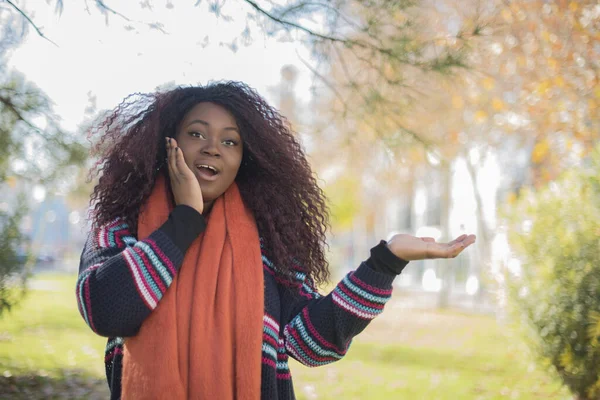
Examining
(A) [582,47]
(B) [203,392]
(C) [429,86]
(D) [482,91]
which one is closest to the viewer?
(B) [203,392]

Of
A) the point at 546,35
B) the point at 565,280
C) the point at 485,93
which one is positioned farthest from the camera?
the point at 485,93

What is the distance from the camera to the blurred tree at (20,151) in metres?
4.20

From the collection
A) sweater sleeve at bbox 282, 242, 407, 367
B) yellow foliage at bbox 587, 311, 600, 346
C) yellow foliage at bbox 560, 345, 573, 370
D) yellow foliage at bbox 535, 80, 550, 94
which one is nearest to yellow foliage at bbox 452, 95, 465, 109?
yellow foliage at bbox 535, 80, 550, 94

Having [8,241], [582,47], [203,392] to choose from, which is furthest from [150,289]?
[582,47]

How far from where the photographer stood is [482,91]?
9.02 metres

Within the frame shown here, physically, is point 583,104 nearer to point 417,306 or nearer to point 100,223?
point 100,223

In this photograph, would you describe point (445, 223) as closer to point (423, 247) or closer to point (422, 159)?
point (422, 159)

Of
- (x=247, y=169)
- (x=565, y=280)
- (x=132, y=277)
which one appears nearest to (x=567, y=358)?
(x=565, y=280)

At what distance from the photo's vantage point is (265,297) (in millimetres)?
1938

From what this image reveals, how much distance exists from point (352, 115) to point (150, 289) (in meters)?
3.19

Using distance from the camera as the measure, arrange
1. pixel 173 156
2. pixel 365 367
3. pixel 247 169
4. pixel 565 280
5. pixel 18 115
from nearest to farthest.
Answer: pixel 173 156, pixel 247 169, pixel 18 115, pixel 565 280, pixel 365 367

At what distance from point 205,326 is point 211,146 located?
1.83ft

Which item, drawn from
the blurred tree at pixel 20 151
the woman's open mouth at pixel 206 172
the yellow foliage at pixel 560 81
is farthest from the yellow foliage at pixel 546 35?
the woman's open mouth at pixel 206 172

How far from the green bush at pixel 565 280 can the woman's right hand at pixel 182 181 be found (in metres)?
3.02
